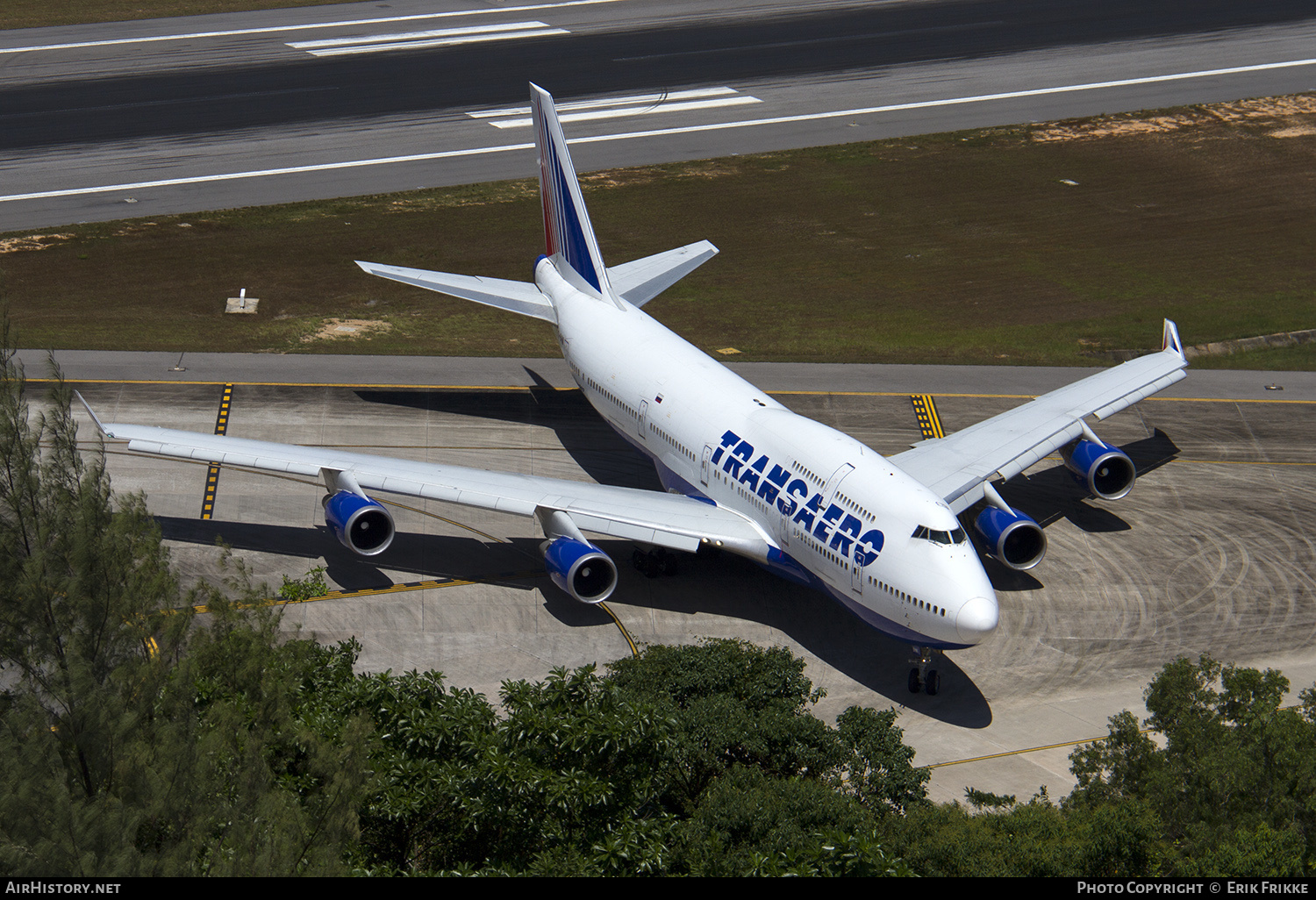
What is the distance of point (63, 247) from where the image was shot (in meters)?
65.9

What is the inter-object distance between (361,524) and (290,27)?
7450cm

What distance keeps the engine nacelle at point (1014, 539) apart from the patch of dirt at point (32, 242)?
51.0 meters

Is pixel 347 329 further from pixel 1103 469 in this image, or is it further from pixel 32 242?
pixel 1103 469

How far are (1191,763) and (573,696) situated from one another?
11960 millimetres

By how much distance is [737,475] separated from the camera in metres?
38.9

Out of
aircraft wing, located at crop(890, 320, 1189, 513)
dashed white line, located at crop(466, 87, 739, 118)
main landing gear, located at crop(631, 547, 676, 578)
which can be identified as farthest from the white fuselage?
dashed white line, located at crop(466, 87, 739, 118)

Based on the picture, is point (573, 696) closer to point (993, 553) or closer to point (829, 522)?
point (829, 522)

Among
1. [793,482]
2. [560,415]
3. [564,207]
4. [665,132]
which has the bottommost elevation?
[793,482]

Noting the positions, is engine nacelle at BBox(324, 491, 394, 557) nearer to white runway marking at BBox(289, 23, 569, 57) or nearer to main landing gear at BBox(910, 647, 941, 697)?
main landing gear at BBox(910, 647, 941, 697)

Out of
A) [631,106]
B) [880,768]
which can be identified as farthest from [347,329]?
[880,768]

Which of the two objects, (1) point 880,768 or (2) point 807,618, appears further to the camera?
(2) point 807,618
